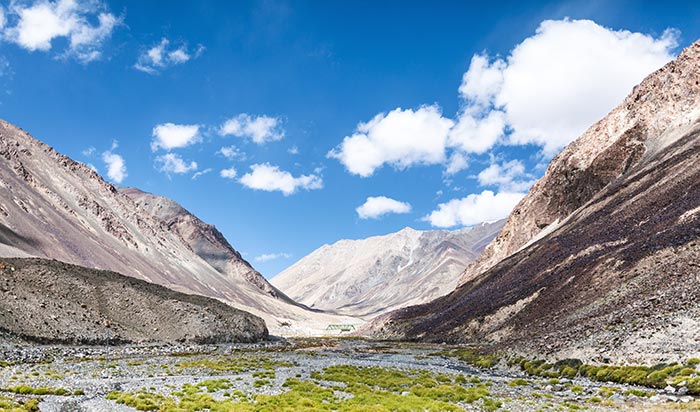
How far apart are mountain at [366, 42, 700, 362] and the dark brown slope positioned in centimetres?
4573

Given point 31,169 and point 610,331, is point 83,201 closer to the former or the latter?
point 31,169

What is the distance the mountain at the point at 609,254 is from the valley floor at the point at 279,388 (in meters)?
8.09

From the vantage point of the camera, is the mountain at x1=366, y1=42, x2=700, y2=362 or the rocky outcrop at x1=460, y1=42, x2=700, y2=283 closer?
the mountain at x1=366, y1=42, x2=700, y2=362

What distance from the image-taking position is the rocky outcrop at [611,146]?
11694cm

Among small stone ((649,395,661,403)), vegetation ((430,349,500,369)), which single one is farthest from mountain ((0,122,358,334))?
small stone ((649,395,661,403))

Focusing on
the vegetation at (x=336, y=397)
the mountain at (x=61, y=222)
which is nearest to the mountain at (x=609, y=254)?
the vegetation at (x=336, y=397)

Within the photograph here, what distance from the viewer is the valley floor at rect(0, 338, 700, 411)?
28422 millimetres

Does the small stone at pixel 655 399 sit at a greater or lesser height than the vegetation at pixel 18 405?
lesser

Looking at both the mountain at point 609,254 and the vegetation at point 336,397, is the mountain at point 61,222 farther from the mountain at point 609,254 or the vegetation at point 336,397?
the vegetation at point 336,397

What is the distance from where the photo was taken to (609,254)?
71.6 meters

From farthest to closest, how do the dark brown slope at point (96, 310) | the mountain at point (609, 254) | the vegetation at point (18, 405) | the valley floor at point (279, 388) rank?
1. the dark brown slope at point (96, 310)
2. the mountain at point (609, 254)
3. the valley floor at point (279, 388)
4. the vegetation at point (18, 405)

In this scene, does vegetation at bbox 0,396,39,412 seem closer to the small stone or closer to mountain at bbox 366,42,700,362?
the small stone

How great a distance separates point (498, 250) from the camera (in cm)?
16200

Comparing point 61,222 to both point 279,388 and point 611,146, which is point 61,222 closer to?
point 279,388
